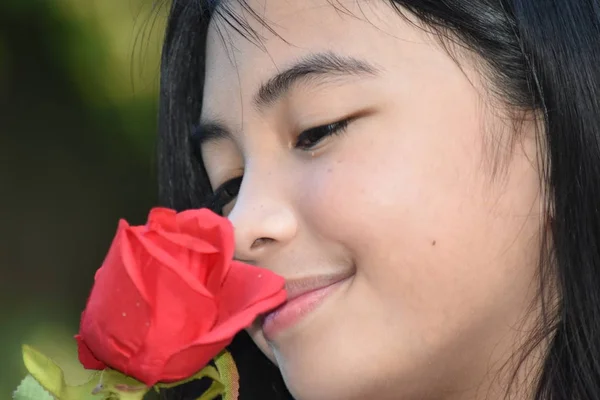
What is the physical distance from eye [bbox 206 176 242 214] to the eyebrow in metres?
0.16

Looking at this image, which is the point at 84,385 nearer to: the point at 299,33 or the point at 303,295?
the point at 303,295

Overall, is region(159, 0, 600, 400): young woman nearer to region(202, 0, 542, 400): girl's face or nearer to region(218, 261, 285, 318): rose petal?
region(202, 0, 542, 400): girl's face

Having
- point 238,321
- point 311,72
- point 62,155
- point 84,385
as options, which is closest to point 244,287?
point 238,321

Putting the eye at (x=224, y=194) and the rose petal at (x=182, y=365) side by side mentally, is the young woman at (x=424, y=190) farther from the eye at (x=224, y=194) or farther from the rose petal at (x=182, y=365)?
the rose petal at (x=182, y=365)

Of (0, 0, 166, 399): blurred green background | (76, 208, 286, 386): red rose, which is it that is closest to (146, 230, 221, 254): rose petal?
(76, 208, 286, 386): red rose

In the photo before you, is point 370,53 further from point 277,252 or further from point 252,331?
point 252,331

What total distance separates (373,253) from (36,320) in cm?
202

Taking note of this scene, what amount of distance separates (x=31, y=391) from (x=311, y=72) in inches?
20.0

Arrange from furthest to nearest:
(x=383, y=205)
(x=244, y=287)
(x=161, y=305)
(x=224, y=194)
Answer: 1. (x=224, y=194)
2. (x=383, y=205)
3. (x=244, y=287)
4. (x=161, y=305)

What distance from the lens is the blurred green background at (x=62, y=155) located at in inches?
116

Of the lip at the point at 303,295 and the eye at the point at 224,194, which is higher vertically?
the eye at the point at 224,194

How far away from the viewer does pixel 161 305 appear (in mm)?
902

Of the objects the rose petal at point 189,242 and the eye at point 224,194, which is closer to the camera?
the rose petal at point 189,242

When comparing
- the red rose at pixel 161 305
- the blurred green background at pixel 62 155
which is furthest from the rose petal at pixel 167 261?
the blurred green background at pixel 62 155
